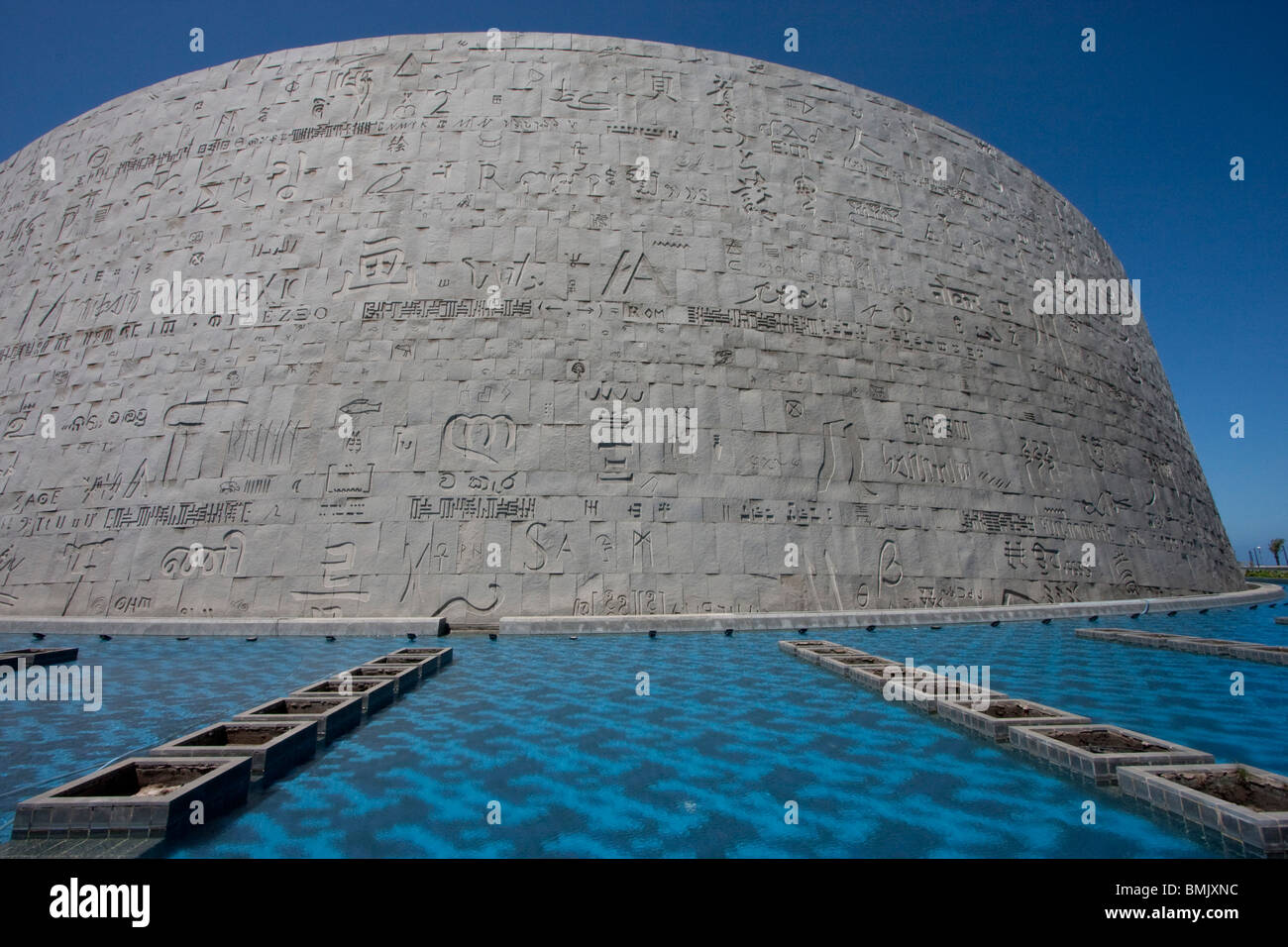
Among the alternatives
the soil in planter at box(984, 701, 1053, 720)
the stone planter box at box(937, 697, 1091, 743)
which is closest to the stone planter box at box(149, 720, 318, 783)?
the stone planter box at box(937, 697, 1091, 743)

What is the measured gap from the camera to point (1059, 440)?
40.8ft

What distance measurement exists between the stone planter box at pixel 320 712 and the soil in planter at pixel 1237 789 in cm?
392

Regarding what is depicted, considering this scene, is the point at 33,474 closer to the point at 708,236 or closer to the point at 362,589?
the point at 362,589

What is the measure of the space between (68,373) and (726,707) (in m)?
12.7

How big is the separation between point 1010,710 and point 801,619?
4.80m

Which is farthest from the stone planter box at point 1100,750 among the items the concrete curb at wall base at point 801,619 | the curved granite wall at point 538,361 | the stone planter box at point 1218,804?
the curved granite wall at point 538,361

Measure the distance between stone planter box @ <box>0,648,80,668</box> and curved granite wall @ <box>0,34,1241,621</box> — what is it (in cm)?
273

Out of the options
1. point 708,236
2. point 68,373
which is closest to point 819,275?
point 708,236

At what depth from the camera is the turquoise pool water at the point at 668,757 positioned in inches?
98.7

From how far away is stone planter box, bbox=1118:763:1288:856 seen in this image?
87.1 inches

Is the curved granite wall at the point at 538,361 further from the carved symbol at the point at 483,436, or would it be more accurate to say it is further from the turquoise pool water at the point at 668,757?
the turquoise pool water at the point at 668,757

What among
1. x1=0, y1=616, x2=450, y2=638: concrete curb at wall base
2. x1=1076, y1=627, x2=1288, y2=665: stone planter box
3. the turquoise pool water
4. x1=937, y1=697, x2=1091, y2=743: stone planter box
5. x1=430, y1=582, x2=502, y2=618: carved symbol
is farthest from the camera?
x1=430, y1=582, x2=502, y2=618: carved symbol

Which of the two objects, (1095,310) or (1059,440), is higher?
(1095,310)

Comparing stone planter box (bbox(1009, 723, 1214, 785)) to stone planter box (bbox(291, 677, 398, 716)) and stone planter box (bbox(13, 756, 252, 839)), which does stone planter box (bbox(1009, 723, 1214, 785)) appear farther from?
stone planter box (bbox(291, 677, 398, 716))
